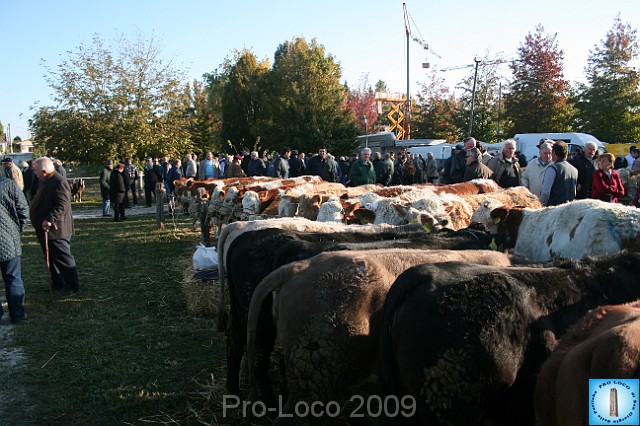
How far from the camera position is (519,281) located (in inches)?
106

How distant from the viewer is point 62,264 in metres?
7.98

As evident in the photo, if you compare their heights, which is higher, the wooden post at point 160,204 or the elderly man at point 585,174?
the elderly man at point 585,174

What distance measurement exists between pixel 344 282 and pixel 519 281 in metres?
1.03

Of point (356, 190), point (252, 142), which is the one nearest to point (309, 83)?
point (252, 142)

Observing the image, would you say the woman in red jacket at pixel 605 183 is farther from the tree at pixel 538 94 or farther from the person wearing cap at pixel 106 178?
the tree at pixel 538 94

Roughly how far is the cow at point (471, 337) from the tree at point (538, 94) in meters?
32.3

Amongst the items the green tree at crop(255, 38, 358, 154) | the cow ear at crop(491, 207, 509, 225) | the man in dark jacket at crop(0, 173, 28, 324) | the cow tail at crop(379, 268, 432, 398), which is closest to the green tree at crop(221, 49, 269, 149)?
the green tree at crop(255, 38, 358, 154)

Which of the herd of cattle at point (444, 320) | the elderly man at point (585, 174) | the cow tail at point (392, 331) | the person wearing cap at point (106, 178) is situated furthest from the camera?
the person wearing cap at point (106, 178)

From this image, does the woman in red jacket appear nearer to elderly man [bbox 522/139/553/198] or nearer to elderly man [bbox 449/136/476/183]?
elderly man [bbox 522/139/553/198]

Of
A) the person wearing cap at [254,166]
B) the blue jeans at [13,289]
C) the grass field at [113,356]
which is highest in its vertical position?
the person wearing cap at [254,166]

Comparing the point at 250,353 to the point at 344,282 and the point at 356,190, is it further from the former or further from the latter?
the point at 356,190

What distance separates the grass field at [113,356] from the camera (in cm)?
422

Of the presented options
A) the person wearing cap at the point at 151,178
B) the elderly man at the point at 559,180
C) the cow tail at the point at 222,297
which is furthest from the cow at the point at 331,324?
the person wearing cap at the point at 151,178

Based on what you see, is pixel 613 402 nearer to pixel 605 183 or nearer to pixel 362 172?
pixel 605 183
